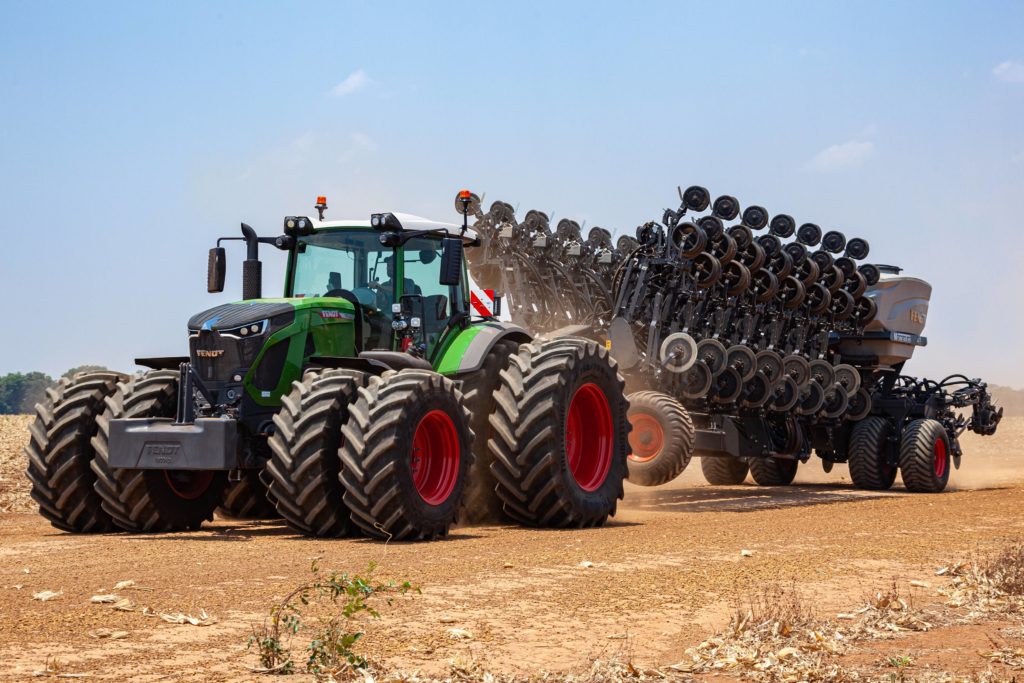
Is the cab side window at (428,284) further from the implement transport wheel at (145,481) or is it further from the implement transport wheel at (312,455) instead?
the implement transport wheel at (145,481)

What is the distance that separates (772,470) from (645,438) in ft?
22.6

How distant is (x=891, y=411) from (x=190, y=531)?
13776 mm

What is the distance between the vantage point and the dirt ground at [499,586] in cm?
605

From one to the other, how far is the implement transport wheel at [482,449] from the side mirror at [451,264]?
1.13 meters

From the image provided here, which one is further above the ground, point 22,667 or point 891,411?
point 891,411

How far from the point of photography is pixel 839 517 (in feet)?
46.2

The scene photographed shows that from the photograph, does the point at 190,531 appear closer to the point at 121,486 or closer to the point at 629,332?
the point at 121,486

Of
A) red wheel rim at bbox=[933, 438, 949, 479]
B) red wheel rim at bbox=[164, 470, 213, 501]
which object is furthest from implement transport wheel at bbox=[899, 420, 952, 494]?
red wheel rim at bbox=[164, 470, 213, 501]

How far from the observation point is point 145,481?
1088 cm

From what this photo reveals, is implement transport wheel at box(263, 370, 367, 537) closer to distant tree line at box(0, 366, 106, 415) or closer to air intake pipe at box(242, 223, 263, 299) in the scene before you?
air intake pipe at box(242, 223, 263, 299)

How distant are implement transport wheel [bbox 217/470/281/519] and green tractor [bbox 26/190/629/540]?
21 mm

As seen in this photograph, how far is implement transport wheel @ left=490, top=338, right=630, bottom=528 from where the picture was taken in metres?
11.5

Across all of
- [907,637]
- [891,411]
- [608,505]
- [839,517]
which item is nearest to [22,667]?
[907,637]

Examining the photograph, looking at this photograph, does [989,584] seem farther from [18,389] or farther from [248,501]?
[18,389]
